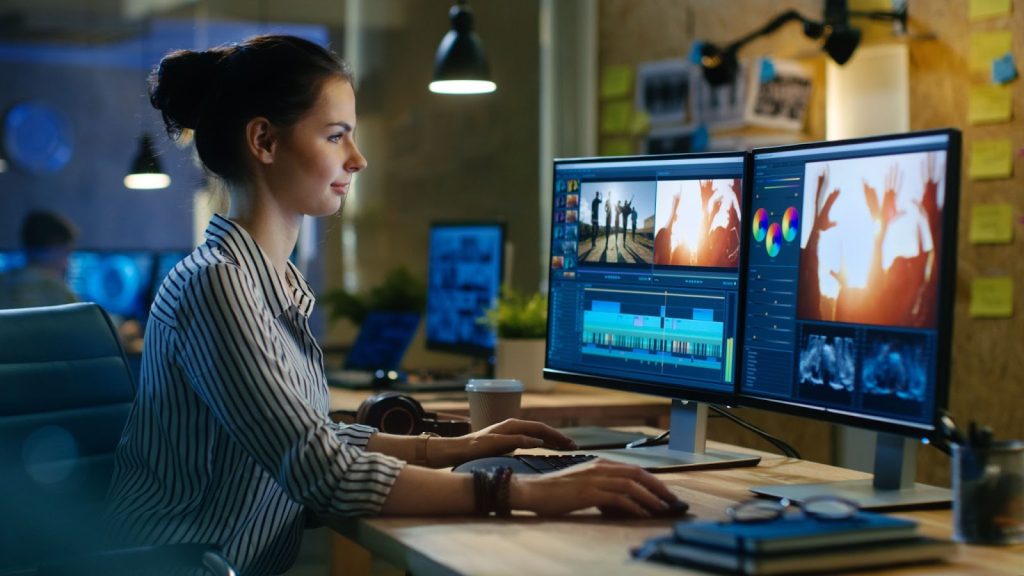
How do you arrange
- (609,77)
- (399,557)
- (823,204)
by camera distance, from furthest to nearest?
(609,77), (823,204), (399,557)

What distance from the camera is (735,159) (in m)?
1.83

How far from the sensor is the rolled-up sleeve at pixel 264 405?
1499 millimetres

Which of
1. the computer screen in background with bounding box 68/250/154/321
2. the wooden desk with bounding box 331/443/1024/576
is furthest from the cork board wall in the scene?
the computer screen in background with bounding box 68/250/154/321

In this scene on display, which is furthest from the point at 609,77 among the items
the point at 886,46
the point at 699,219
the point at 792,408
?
the point at 792,408

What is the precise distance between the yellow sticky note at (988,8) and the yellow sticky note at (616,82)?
5.11 feet

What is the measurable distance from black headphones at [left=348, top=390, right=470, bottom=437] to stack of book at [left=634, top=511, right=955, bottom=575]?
899mm

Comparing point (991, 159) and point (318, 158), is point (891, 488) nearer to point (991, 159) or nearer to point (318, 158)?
point (318, 158)

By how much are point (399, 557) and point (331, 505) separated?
16 centimetres

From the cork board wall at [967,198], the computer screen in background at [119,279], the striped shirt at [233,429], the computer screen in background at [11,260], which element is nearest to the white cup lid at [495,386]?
the striped shirt at [233,429]

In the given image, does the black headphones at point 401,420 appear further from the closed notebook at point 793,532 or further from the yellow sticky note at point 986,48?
the yellow sticky note at point 986,48

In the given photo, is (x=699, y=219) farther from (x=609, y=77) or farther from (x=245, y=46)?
(x=609, y=77)

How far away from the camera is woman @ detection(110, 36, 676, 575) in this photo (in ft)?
4.97

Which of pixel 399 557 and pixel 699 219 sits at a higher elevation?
pixel 699 219

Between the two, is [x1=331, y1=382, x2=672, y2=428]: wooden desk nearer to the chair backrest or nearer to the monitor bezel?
the monitor bezel
